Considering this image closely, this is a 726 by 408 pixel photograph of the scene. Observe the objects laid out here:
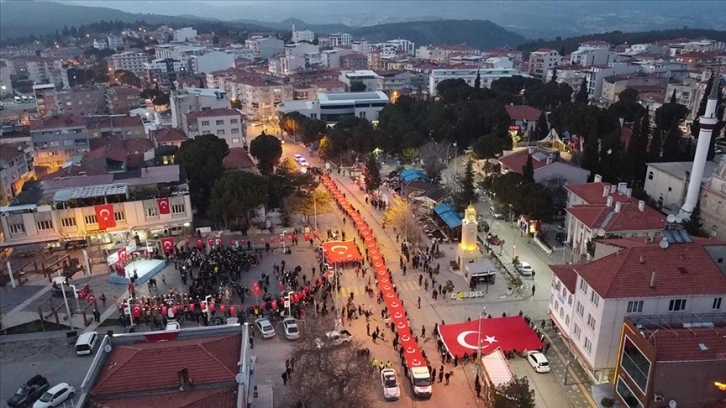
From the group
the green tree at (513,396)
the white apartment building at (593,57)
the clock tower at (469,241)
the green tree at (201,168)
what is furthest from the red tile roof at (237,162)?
the white apartment building at (593,57)

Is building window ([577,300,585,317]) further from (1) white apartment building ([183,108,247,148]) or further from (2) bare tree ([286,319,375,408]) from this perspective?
(1) white apartment building ([183,108,247,148])

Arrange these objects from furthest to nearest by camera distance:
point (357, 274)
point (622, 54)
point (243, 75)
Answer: point (622, 54) → point (243, 75) → point (357, 274)

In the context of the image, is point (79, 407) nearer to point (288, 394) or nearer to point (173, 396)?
point (173, 396)

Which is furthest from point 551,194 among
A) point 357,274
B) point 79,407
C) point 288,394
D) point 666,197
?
point 79,407

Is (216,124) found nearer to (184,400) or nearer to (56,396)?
(56,396)

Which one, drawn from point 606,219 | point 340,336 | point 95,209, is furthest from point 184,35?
point 340,336

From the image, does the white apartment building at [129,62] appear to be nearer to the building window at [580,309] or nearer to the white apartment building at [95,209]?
the white apartment building at [95,209]
